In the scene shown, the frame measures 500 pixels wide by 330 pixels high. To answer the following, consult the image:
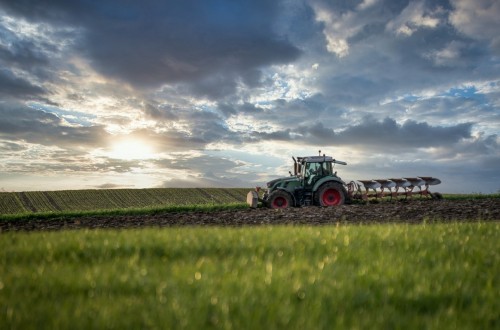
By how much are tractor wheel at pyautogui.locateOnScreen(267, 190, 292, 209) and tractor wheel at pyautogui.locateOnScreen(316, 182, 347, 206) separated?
1855 millimetres

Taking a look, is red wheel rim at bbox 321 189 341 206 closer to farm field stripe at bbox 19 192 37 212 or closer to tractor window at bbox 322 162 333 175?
tractor window at bbox 322 162 333 175

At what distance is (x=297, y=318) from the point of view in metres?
4.36

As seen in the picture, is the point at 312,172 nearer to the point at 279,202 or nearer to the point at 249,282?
the point at 279,202

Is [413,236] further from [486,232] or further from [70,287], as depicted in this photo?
[70,287]

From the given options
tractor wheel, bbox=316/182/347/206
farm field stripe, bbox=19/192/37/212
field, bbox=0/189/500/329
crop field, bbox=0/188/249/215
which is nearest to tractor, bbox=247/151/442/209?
tractor wheel, bbox=316/182/347/206

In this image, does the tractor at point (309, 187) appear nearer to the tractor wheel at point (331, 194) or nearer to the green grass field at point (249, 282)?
the tractor wheel at point (331, 194)

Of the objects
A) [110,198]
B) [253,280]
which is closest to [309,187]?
[253,280]

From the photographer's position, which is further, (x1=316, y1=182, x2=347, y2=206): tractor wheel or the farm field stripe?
the farm field stripe

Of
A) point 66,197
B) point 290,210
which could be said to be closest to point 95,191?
point 66,197

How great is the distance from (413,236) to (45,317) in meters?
7.36

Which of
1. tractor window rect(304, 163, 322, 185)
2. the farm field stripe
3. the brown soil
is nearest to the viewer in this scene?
the brown soil

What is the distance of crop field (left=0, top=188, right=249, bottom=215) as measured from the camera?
53.4 meters

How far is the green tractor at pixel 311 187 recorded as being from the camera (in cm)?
2512

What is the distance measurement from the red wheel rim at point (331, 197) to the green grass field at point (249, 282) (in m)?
16.6
